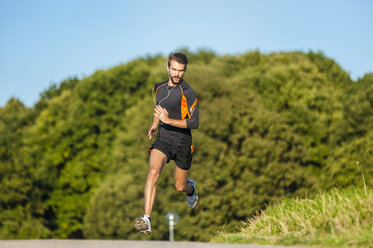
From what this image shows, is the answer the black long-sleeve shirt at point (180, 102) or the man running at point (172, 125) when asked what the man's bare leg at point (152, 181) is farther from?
the black long-sleeve shirt at point (180, 102)

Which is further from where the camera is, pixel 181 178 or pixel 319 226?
pixel 181 178

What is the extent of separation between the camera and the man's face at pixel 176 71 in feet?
28.3

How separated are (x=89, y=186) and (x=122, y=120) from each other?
6.88 m

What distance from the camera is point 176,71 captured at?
873cm

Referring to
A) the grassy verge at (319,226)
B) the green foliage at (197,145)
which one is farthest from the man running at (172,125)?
the green foliage at (197,145)

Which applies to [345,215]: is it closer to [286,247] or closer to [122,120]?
[286,247]

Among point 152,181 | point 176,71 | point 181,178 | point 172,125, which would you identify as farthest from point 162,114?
point 181,178

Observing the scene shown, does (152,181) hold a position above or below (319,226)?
above

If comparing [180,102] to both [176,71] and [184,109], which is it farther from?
[176,71]

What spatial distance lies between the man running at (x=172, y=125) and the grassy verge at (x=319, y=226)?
213 cm

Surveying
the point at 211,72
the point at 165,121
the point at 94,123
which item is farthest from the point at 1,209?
the point at 165,121

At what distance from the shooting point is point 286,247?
26.5 ft

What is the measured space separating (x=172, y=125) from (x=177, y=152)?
637 millimetres

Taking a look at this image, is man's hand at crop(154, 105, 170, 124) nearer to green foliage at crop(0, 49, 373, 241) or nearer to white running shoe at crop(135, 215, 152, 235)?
white running shoe at crop(135, 215, 152, 235)
